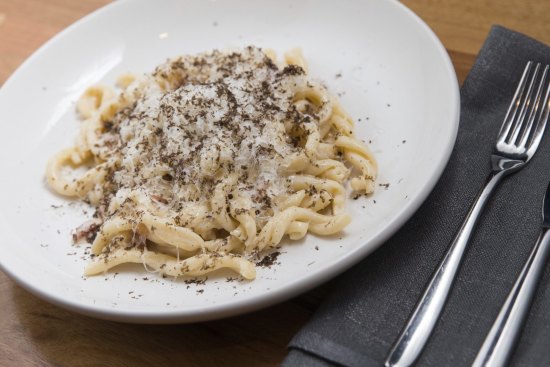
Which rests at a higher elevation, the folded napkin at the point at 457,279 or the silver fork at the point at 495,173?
the silver fork at the point at 495,173

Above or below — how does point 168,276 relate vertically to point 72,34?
below

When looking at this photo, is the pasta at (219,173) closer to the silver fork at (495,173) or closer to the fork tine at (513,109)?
the silver fork at (495,173)

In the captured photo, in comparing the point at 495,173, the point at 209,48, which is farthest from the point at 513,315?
the point at 209,48

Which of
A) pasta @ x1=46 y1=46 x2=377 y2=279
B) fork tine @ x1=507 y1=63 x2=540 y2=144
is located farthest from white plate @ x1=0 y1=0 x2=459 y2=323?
fork tine @ x1=507 y1=63 x2=540 y2=144

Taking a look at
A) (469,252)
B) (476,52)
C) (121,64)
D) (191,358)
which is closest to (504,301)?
(469,252)

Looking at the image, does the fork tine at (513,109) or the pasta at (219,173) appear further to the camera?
the fork tine at (513,109)

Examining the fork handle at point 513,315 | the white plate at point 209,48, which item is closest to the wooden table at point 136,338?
the white plate at point 209,48

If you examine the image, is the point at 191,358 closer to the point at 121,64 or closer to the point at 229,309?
the point at 229,309
